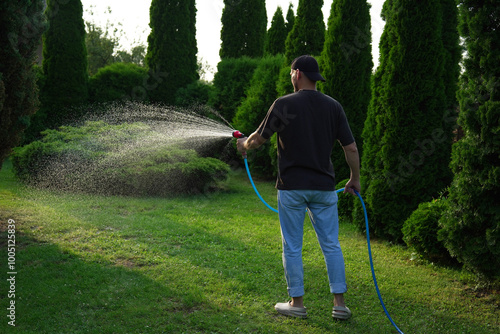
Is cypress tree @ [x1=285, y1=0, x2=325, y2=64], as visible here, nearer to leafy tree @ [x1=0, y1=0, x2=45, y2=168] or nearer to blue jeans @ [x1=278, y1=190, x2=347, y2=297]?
leafy tree @ [x1=0, y1=0, x2=45, y2=168]

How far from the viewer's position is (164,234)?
5.87 metres

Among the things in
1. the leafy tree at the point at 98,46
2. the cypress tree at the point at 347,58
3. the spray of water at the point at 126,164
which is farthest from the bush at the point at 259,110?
the leafy tree at the point at 98,46

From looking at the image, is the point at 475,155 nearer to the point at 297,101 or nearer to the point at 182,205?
the point at 297,101

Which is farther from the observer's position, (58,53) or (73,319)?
(58,53)

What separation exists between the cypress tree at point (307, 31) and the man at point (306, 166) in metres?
8.57

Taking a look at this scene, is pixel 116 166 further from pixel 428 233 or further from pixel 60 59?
pixel 60 59

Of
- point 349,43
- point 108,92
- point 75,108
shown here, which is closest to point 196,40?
point 108,92

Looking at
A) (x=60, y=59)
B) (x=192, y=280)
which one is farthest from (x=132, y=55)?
(x=192, y=280)

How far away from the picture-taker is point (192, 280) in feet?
14.1

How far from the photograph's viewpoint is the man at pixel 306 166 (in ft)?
11.6

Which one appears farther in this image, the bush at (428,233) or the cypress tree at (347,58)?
the cypress tree at (347,58)

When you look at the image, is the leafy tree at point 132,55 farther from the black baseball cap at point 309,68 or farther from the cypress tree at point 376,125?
the black baseball cap at point 309,68

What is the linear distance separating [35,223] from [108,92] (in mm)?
9670

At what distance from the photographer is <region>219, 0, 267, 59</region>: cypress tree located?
1956cm
